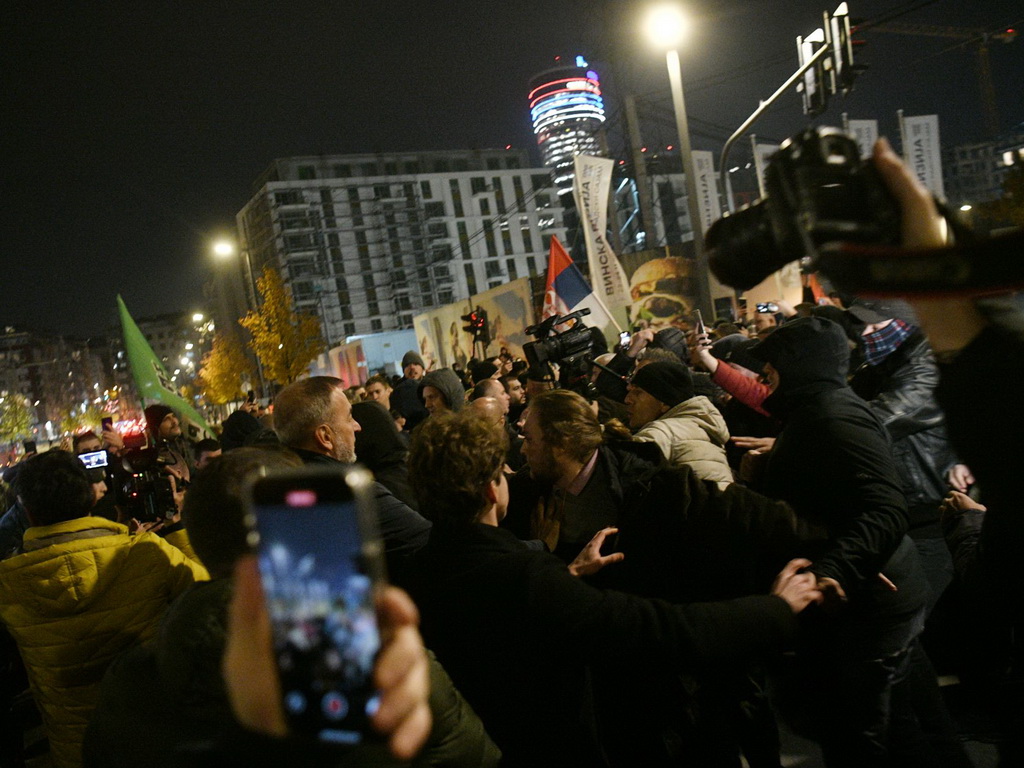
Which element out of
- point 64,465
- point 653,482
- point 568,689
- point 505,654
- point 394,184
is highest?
point 394,184

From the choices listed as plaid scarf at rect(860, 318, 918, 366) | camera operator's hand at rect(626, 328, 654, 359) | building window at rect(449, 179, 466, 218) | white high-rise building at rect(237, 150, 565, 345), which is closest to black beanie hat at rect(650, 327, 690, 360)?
camera operator's hand at rect(626, 328, 654, 359)

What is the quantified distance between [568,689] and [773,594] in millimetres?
717

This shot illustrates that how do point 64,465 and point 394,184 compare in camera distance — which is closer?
point 64,465

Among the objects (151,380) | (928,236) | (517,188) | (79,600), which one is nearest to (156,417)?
(151,380)

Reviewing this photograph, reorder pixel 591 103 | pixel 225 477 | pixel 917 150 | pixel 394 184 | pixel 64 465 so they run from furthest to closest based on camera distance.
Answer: pixel 591 103 → pixel 394 184 → pixel 917 150 → pixel 64 465 → pixel 225 477

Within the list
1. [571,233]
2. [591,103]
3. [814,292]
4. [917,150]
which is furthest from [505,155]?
[814,292]

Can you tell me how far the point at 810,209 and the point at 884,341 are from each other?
11.3ft

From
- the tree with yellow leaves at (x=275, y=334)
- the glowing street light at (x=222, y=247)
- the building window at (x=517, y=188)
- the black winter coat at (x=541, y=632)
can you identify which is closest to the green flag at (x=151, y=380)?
the black winter coat at (x=541, y=632)

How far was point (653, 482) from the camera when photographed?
293 cm

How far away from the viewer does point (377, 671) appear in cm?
84

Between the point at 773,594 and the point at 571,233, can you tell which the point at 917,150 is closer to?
the point at 773,594

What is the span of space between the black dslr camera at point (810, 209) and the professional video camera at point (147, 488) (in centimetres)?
477

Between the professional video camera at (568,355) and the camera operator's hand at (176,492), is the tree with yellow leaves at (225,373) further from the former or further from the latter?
the professional video camera at (568,355)

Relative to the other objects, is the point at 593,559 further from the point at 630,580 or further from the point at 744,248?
the point at 744,248
